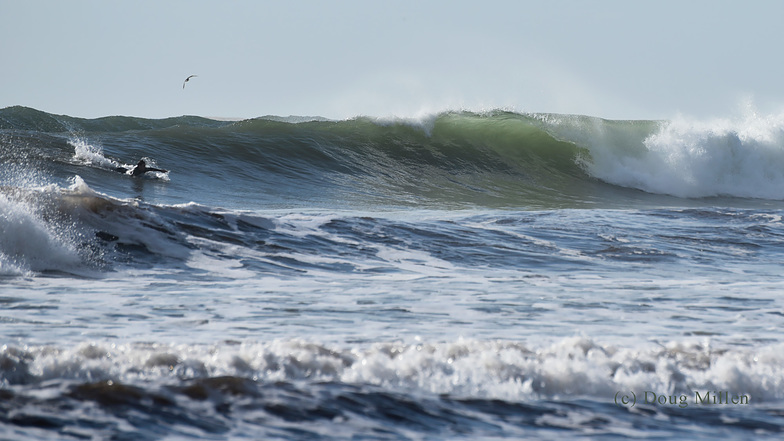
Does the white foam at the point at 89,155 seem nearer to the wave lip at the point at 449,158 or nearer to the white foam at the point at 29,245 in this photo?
the wave lip at the point at 449,158

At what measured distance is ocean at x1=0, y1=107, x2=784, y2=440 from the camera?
3090mm

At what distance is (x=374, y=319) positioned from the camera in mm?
4695

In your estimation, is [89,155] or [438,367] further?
[89,155]

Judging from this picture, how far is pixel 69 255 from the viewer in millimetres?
6383

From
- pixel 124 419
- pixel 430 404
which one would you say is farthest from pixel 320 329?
pixel 124 419

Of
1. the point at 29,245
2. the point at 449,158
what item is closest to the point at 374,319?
the point at 29,245

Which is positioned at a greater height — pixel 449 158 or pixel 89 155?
pixel 449 158

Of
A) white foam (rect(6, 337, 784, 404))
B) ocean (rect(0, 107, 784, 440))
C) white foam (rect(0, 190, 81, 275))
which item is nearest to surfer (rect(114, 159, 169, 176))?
ocean (rect(0, 107, 784, 440))

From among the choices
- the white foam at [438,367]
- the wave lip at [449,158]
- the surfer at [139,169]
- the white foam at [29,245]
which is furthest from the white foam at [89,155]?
the white foam at [438,367]

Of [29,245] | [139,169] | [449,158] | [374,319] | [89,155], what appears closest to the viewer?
[374,319]

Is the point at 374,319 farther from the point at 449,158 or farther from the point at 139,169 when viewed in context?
the point at 449,158

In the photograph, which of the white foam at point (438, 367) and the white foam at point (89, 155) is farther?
the white foam at point (89, 155)

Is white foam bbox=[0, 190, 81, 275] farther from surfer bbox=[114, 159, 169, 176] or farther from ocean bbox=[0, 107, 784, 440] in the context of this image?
surfer bbox=[114, 159, 169, 176]

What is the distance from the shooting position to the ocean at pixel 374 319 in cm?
309
